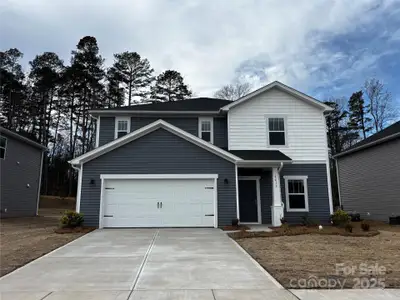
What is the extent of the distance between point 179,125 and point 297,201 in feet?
22.8

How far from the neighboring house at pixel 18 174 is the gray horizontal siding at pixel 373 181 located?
20.4 meters

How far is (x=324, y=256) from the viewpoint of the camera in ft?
23.6

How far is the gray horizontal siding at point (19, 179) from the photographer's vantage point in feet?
57.7

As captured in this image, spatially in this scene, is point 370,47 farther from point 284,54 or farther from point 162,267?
point 162,267

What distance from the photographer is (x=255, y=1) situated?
11.6m

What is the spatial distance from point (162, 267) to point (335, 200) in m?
27.0

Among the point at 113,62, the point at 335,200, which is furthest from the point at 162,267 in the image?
the point at 113,62

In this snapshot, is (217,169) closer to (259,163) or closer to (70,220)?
(259,163)

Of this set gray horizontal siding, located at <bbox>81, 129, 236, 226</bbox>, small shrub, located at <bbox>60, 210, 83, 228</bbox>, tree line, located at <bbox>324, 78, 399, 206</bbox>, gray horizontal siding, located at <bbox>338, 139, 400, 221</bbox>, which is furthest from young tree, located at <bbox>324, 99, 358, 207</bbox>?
small shrub, located at <bbox>60, 210, 83, 228</bbox>

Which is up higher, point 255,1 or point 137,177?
point 255,1

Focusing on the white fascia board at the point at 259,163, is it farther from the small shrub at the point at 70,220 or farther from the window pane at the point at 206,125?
the small shrub at the point at 70,220

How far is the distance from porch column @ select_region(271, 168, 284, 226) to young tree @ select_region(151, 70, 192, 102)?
2246 cm

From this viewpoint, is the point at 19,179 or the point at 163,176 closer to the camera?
the point at 163,176

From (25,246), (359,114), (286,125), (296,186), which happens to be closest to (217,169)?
(296,186)
